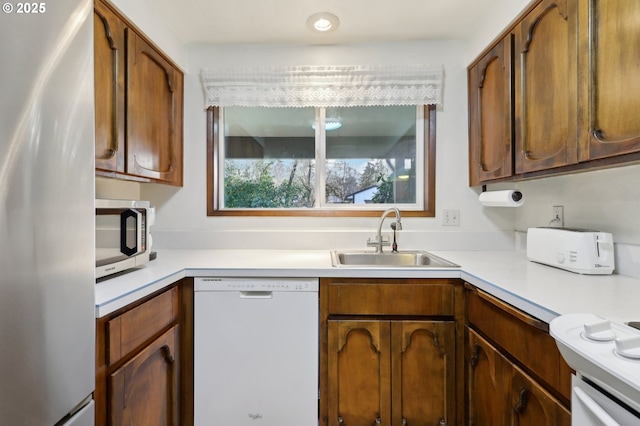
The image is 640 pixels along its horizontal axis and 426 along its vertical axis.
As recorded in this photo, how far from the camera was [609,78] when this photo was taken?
3.33ft

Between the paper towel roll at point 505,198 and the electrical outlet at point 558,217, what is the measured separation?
6.3 inches

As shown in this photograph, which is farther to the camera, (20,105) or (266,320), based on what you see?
(266,320)

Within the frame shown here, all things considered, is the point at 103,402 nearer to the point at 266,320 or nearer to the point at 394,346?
the point at 266,320

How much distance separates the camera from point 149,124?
1646 millimetres

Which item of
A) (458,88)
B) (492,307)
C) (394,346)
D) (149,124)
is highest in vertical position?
(458,88)

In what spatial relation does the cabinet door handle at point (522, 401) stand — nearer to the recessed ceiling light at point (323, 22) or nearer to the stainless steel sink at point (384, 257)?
the stainless steel sink at point (384, 257)

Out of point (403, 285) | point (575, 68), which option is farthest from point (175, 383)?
point (575, 68)

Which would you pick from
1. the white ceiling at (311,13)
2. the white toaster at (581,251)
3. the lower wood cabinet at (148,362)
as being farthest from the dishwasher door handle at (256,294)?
the white ceiling at (311,13)

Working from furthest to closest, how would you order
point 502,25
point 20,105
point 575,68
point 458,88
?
point 458,88 → point 502,25 → point 575,68 → point 20,105

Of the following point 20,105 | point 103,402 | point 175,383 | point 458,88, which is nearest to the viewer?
point 20,105

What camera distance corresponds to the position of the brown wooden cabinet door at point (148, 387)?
99 centimetres

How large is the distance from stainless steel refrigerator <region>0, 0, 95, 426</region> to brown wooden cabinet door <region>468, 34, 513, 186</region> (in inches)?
67.6

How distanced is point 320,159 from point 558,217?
1415 mm

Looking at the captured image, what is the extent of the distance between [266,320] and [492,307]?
961 millimetres
